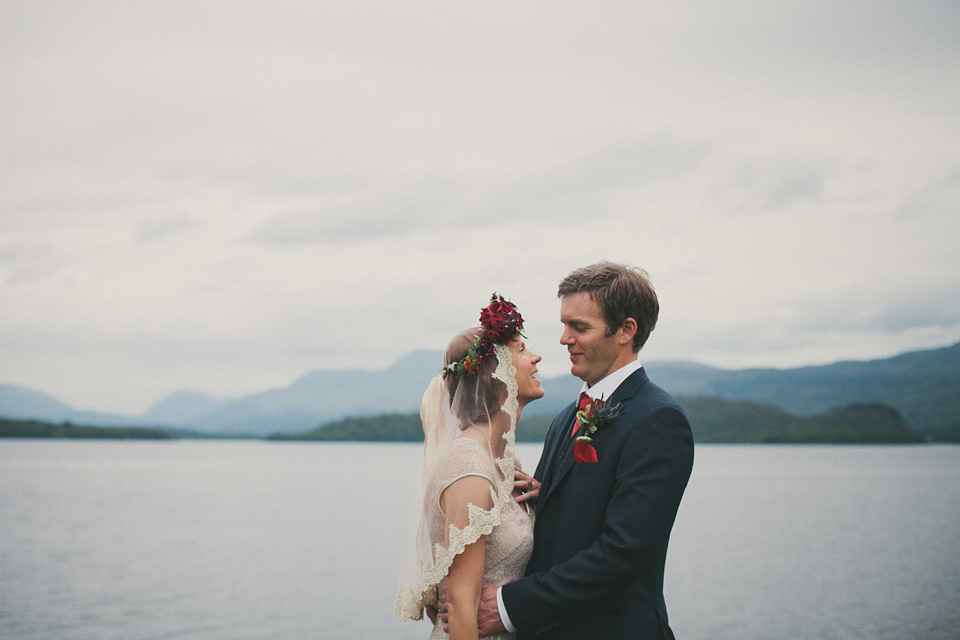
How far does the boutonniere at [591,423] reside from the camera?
417 cm

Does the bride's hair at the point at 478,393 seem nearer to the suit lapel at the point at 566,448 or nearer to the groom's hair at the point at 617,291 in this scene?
the suit lapel at the point at 566,448

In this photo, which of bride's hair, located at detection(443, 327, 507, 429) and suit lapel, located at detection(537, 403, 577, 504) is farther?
bride's hair, located at detection(443, 327, 507, 429)

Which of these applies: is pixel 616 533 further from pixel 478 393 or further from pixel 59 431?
pixel 59 431

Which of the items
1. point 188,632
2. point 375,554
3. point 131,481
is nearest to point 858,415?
point 131,481

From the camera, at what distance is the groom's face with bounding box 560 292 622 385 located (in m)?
4.20

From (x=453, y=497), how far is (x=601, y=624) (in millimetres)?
963

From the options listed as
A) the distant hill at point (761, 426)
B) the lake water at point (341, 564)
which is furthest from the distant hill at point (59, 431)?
the lake water at point (341, 564)

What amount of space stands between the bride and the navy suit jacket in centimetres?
22

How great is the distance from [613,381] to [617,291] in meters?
0.51

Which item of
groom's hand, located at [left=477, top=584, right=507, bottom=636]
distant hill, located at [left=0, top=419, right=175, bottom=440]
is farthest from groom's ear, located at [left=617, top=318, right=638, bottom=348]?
distant hill, located at [left=0, top=419, right=175, bottom=440]

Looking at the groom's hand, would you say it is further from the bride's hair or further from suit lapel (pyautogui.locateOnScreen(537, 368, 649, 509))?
the bride's hair

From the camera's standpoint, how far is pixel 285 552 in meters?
28.9

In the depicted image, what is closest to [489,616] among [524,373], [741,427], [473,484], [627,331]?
[473,484]

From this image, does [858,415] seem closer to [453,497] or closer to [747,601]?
[747,601]
